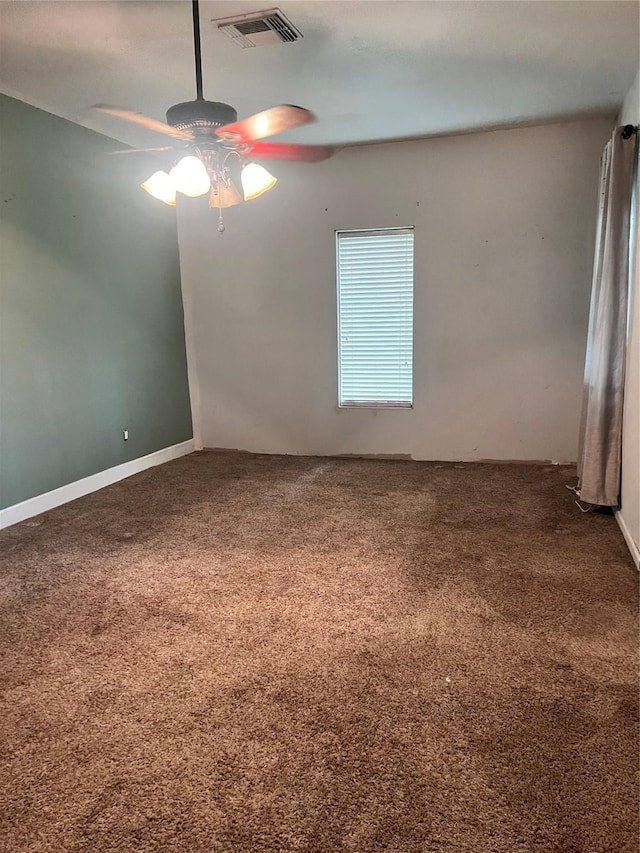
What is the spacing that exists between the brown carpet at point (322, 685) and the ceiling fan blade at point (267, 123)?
2013 mm

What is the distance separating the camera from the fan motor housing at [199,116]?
90.7 inches

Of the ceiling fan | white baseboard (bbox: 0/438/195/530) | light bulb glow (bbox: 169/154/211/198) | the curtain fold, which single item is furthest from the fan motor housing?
white baseboard (bbox: 0/438/195/530)

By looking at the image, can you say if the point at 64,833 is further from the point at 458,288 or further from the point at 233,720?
the point at 458,288

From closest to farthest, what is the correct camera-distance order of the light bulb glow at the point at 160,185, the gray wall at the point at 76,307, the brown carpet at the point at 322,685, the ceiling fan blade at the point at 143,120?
the brown carpet at the point at 322,685
the ceiling fan blade at the point at 143,120
the light bulb glow at the point at 160,185
the gray wall at the point at 76,307

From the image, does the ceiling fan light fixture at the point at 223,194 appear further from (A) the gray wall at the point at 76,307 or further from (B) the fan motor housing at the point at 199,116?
(A) the gray wall at the point at 76,307

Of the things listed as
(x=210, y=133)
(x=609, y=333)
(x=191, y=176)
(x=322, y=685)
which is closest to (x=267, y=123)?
(x=210, y=133)

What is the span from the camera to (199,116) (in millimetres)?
2309

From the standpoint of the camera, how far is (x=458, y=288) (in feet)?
15.5

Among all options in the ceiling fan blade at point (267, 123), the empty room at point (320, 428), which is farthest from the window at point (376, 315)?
the ceiling fan blade at point (267, 123)

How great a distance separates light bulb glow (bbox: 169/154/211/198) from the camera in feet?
7.74

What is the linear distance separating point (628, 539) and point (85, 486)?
3607mm

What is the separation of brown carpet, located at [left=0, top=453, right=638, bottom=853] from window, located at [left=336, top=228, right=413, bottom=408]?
1718mm

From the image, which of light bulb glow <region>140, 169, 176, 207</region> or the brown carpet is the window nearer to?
the brown carpet

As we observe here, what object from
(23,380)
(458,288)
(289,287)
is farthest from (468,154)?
(23,380)
